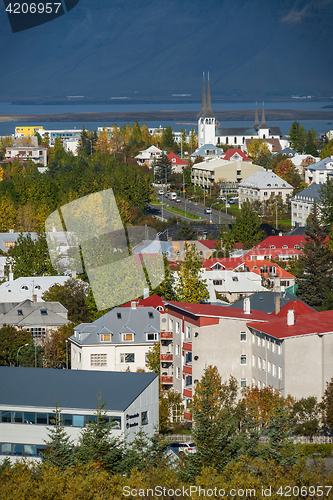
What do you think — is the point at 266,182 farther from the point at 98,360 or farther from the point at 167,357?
the point at 167,357

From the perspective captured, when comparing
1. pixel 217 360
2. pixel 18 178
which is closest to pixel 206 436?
pixel 217 360

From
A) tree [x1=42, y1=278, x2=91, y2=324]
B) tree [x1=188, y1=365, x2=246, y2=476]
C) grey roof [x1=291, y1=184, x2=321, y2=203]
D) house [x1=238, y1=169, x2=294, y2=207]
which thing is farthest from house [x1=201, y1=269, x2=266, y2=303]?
house [x1=238, y1=169, x2=294, y2=207]

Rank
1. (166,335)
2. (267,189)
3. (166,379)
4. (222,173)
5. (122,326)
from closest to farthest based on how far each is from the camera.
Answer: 1. (166,379)
2. (166,335)
3. (122,326)
4. (267,189)
5. (222,173)

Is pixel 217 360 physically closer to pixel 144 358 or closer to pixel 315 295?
pixel 144 358

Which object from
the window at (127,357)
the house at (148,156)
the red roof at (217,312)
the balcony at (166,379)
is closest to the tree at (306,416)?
the red roof at (217,312)

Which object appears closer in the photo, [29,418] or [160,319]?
[29,418]

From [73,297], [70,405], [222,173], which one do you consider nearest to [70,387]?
[70,405]
